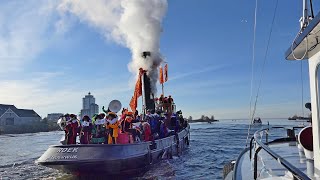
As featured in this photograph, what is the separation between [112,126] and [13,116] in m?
83.7

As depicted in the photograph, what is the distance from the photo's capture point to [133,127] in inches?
606

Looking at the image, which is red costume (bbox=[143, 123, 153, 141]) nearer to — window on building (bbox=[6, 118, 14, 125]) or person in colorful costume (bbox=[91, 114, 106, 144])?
person in colorful costume (bbox=[91, 114, 106, 144])

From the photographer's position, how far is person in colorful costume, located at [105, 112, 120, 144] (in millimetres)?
13172

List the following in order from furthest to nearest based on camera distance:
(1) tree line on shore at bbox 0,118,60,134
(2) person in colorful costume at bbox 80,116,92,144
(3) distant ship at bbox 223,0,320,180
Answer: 1. (1) tree line on shore at bbox 0,118,60,134
2. (2) person in colorful costume at bbox 80,116,92,144
3. (3) distant ship at bbox 223,0,320,180

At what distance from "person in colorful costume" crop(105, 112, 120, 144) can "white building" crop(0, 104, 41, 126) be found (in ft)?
267

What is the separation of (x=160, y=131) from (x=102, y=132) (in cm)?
623

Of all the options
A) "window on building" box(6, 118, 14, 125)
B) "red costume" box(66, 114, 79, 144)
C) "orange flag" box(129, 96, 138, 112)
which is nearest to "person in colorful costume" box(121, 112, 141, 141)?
"red costume" box(66, 114, 79, 144)

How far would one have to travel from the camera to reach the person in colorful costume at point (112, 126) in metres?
13.2

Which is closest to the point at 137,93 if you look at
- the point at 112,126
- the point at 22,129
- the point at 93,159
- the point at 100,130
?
the point at 100,130

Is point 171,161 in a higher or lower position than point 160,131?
lower

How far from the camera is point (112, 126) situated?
43.5 ft

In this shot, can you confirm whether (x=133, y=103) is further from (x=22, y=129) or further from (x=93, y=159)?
(x=22, y=129)

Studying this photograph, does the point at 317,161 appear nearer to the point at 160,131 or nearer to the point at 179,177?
the point at 179,177

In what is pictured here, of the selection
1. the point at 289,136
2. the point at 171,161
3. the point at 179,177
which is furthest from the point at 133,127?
the point at 289,136
